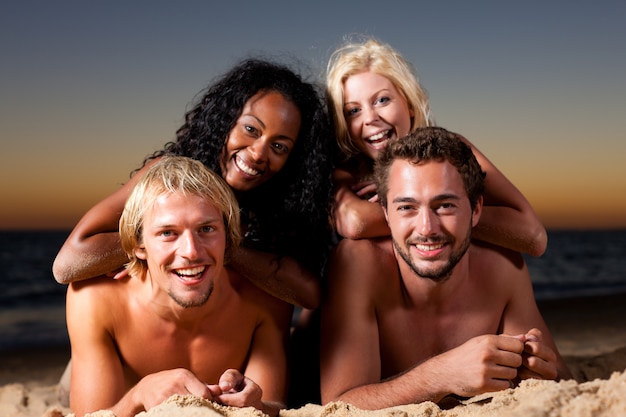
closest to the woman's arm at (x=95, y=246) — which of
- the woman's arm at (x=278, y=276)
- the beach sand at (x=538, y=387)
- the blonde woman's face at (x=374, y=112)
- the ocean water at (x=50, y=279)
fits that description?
the woman's arm at (x=278, y=276)

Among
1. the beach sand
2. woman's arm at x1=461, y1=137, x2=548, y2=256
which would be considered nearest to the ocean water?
the beach sand

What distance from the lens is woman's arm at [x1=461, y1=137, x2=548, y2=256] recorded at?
4.32 metres

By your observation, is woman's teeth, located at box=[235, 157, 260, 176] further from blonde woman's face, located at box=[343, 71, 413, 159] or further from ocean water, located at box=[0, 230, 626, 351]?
ocean water, located at box=[0, 230, 626, 351]

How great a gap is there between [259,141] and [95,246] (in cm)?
107

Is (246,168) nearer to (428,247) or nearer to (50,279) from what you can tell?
(428,247)

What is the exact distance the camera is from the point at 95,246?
13.1 feet

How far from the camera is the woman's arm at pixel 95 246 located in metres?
3.93

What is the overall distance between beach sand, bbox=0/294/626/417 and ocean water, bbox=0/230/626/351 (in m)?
2.05

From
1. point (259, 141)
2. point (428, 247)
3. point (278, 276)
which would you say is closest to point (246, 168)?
point (259, 141)

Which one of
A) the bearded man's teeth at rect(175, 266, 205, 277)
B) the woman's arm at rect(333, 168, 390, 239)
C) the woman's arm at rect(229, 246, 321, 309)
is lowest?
the woman's arm at rect(229, 246, 321, 309)

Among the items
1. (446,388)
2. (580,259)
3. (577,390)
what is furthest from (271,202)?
(580,259)

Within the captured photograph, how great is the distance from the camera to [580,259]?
22938 mm

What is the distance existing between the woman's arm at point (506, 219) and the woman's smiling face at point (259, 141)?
41.2 inches

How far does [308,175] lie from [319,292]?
0.77 metres
